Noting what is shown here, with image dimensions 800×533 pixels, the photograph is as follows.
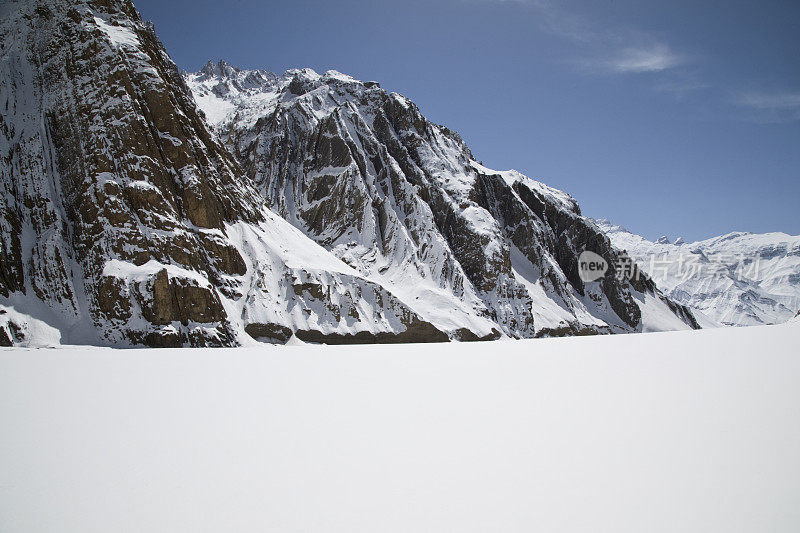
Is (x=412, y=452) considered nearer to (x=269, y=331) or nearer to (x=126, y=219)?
(x=269, y=331)

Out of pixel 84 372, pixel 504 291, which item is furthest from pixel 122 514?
pixel 504 291

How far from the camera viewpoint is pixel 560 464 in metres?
5.28

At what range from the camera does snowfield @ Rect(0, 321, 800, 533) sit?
4.26 metres

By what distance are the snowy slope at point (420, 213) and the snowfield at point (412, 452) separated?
55094 millimetres

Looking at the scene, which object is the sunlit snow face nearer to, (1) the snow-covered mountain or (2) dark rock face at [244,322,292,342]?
(1) the snow-covered mountain

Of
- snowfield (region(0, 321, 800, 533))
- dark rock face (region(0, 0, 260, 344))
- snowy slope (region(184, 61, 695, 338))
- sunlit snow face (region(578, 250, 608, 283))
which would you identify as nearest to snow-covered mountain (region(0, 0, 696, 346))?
dark rock face (region(0, 0, 260, 344))

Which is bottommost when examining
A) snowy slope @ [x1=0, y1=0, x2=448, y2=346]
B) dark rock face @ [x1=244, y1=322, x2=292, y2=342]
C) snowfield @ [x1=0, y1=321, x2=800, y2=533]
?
dark rock face @ [x1=244, y1=322, x2=292, y2=342]

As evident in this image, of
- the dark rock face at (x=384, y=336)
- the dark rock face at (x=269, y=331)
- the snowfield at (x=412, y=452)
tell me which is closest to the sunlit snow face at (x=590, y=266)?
the dark rock face at (x=384, y=336)

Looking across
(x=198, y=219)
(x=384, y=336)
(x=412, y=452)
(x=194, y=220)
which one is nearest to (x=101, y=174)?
(x=194, y=220)

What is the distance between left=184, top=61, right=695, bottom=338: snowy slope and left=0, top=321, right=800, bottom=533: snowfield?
181 feet

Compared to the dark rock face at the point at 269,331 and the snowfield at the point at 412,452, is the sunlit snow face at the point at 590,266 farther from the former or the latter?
the snowfield at the point at 412,452

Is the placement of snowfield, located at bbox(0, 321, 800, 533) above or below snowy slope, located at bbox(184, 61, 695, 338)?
below

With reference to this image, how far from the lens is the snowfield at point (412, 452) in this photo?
4262mm

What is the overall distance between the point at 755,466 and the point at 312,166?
3456 inches
